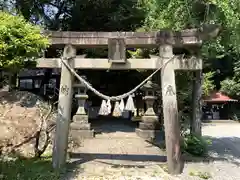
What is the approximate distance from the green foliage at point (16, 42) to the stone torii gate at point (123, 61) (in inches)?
62.5

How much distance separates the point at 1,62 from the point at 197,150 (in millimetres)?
6467

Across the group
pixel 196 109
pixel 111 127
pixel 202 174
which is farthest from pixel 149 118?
pixel 202 174

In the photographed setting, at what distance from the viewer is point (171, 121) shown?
7090 mm

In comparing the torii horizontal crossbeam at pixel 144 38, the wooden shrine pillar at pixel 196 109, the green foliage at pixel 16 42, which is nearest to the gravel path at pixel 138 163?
the wooden shrine pillar at pixel 196 109

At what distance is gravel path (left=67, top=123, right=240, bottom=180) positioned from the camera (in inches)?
275

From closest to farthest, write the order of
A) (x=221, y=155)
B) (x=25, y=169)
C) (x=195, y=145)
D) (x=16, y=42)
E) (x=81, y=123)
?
1. (x=16, y=42)
2. (x=25, y=169)
3. (x=195, y=145)
4. (x=221, y=155)
5. (x=81, y=123)

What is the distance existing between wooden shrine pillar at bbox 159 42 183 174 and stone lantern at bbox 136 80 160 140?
590cm

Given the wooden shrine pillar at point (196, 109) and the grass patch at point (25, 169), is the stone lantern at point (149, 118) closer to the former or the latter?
the wooden shrine pillar at point (196, 109)

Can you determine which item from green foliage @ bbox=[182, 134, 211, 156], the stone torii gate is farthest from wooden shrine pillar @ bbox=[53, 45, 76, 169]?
green foliage @ bbox=[182, 134, 211, 156]

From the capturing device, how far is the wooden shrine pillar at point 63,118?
7230 millimetres

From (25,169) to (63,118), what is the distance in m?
1.50

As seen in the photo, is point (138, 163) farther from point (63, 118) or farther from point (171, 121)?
point (63, 118)

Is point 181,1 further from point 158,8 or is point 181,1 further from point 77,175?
point 77,175

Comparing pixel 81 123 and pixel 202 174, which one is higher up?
pixel 81 123
